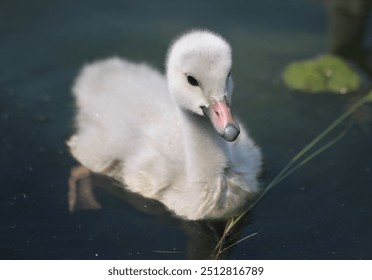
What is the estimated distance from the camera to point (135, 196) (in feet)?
16.6

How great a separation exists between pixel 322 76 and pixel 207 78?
240cm

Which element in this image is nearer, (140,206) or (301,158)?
(140,206)

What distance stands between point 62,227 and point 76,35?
7.99ft

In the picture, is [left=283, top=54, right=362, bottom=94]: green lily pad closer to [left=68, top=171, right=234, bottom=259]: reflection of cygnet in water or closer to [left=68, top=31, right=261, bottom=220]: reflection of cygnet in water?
[left=68, top=31, right=261, bottom=220]: reflection of cygnet in water

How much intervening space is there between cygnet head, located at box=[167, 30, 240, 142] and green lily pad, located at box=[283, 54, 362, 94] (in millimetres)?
2063

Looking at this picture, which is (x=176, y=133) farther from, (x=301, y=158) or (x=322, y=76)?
(x=322, y=76)

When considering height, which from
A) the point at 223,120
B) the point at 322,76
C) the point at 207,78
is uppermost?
the point at 207,78

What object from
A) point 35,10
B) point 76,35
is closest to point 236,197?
point 76,35

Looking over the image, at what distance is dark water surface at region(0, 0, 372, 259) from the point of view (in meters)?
4.78

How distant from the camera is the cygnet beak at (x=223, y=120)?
4.14 meters

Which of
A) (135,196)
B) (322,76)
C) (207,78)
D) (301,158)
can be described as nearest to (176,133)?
(135,196)

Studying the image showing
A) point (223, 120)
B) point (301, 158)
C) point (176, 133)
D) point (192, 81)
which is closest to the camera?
point (223, 120)

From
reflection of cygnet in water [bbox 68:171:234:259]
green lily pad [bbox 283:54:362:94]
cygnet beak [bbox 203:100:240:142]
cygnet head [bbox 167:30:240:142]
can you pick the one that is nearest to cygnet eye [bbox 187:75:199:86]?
cygnet head [bbox 167:30:240:142]

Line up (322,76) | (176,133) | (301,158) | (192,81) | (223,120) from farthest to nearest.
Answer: (322,76) → (301,158) → (176,133) → (192,81) → (223,120)
